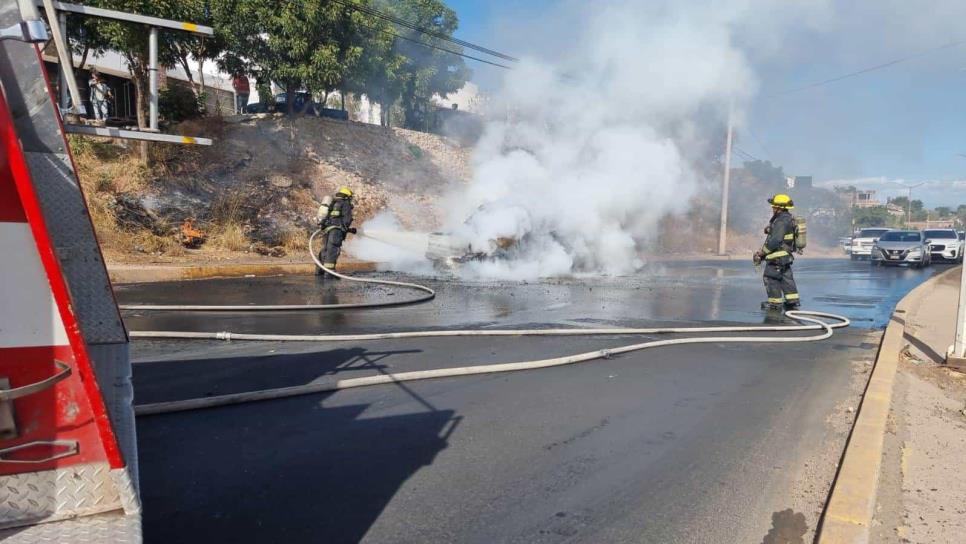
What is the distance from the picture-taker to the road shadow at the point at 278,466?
2936mm

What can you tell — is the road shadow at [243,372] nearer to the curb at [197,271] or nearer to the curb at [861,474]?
the curb at [861,474]

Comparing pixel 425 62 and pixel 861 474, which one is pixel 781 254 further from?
pixel 425 62

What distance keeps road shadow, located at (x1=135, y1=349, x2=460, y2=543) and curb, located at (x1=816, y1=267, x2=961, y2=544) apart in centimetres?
208

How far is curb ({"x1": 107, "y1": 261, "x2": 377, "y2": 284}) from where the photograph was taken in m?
11.8

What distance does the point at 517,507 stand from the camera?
3195 mm

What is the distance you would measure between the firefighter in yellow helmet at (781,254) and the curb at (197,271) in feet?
30.1

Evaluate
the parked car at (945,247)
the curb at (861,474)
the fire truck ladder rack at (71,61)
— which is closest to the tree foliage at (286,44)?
the fire truck ladder rack at (71,61)

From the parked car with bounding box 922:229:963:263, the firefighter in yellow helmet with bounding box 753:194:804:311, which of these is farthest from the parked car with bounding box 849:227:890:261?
the firefighter in yellow helmet with bounding box 753:194:804:311

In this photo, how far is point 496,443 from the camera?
403 centimetres

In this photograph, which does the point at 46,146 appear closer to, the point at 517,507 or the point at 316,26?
the point at 517,507

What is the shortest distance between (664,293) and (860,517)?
31.1ft

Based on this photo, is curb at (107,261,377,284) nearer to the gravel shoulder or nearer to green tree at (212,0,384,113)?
green tree at (212,0,384,113)

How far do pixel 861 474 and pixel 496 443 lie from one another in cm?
203

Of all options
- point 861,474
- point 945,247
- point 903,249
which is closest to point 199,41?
point 861,474
